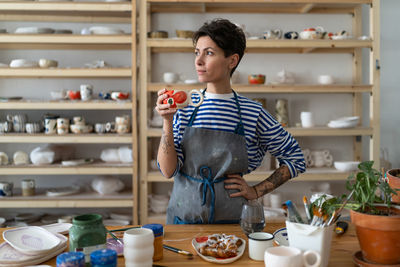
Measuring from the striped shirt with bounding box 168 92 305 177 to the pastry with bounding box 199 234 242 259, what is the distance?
18.3 inches

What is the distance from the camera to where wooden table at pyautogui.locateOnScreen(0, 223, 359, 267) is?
1.18m

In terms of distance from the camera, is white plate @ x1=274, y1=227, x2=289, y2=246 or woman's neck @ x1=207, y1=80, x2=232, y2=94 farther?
woman's neck @ x1=207, y1=80, x2=232, y2=94

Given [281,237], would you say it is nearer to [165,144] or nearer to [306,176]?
[165,144]

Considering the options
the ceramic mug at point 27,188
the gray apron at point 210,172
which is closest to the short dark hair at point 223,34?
the gray apron at point 210,172

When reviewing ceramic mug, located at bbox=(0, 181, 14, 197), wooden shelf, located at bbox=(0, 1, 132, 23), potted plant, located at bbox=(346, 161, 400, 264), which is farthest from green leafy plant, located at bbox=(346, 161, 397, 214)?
ceramic mug, located at bbox=(0, 181, 14, 197)

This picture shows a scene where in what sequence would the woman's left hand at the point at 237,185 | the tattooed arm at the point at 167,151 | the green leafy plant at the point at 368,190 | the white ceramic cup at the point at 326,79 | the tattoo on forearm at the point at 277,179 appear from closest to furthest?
1. the green leafy plant at the point at 368,190
2. the tattooed arm at the point at 167,151
3. the woman's left hand at the point at 237,185
4. the tattoo on forearm at the point at 277,179
5. the white ceramic cup at the point at 326,79

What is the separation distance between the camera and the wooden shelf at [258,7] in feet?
10.4

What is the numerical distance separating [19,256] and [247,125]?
987 millimetres

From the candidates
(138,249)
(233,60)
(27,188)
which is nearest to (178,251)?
(138,249)

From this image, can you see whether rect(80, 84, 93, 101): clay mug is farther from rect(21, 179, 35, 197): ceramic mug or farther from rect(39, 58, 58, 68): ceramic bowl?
rect(21, 179, 35, 197): ceramic mug

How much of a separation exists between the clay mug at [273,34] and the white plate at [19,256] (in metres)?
2.39

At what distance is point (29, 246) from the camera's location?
125 centimetres

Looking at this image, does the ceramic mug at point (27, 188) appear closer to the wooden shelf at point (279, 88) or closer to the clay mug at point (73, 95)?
the clay mug at point (73, 95)

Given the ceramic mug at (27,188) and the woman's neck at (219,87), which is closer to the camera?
the woman's neck at (219,87)
